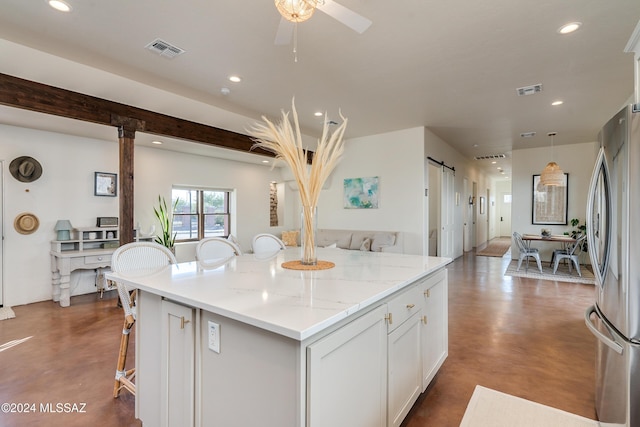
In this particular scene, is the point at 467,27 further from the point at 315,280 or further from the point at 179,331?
the point at 179,331

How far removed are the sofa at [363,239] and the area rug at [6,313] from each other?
443 cm

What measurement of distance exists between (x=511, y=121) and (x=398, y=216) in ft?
8.09

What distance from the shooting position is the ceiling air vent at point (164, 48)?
2707 mm

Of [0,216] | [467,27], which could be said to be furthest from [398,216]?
[0,216]

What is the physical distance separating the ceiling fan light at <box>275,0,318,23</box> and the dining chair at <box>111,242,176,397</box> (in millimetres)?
1695

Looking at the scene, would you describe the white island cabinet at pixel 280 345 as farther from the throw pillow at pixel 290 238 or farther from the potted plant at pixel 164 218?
the throw pillow at pixel 290 238

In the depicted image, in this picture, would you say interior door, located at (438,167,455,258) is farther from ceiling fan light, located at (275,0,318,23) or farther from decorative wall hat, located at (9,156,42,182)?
decorative wall hat, located at (9,156,42,182)

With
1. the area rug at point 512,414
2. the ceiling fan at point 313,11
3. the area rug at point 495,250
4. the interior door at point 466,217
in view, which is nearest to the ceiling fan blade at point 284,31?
the ceiling fan at point 313,11

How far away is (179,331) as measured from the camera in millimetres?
1402

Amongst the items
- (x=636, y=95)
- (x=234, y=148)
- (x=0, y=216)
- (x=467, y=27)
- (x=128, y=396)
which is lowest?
(x=128, y=396)

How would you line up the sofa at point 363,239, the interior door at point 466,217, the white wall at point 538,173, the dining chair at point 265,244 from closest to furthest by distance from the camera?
1. the dining chair at point 265,244
2. the sofa at point 363,239
3. the white wall at point 538,173
4. the interior door at point 466,217

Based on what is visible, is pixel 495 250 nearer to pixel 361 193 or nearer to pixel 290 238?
pixel 361 193

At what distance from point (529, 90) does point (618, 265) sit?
10.1 ft

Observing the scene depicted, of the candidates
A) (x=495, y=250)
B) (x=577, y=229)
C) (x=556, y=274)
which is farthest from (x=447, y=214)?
(x=495, y=250)
